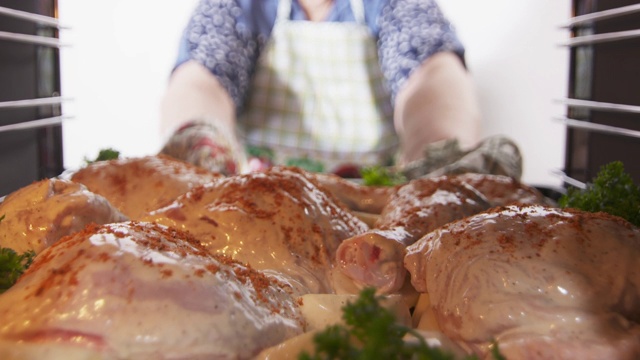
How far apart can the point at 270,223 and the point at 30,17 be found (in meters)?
0.97

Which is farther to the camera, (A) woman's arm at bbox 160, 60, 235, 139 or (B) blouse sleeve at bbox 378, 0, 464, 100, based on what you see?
(B) blouse sleeve at bbox 378, 0, 464, 100

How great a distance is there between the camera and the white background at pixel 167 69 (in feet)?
11.4

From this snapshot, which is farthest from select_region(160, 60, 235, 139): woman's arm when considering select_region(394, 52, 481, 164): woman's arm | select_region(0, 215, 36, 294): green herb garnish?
select_region(0, 215, 36, 294): green herb garnish

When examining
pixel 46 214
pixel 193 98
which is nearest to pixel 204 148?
pixel 46 214

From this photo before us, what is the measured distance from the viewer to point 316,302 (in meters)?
1.06

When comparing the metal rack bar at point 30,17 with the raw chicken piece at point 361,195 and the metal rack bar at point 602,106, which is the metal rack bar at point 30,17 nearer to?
the raw chicken piece at point 361,195

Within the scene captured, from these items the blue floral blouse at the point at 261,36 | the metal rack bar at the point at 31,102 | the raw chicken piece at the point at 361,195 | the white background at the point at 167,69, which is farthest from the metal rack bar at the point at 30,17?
the blue floral blouse at the point at 261,36

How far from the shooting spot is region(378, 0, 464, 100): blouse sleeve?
357 cm

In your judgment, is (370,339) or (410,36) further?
(410,36)

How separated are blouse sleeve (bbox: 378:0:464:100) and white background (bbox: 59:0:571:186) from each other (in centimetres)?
33

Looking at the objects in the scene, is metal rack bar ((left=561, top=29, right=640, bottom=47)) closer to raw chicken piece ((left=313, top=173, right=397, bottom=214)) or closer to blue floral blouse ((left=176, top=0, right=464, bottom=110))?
raw chicken piece ((left=313, top=173, right=397, bottom=214))

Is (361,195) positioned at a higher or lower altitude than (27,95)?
lower

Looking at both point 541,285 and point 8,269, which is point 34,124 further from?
point 541,285

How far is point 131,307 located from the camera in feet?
2.77
